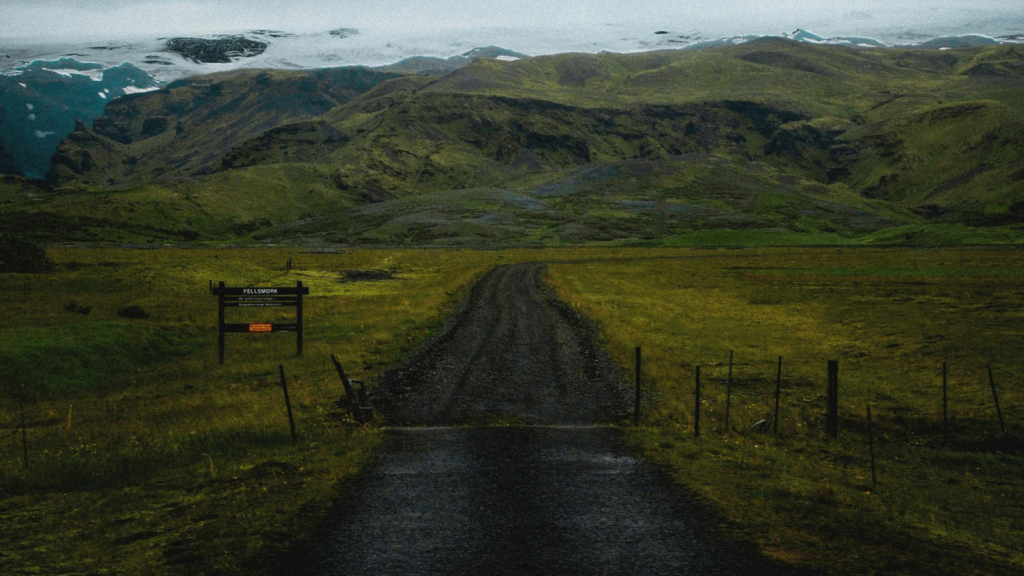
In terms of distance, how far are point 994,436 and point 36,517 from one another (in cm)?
2452

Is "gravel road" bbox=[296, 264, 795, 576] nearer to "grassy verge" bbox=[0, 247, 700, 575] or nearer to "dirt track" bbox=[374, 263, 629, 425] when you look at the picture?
"dirt track" bbox=[374, 263, 629, 425]

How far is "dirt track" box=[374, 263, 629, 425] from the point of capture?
2105cm

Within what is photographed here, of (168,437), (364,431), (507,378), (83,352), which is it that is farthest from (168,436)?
(83,352)

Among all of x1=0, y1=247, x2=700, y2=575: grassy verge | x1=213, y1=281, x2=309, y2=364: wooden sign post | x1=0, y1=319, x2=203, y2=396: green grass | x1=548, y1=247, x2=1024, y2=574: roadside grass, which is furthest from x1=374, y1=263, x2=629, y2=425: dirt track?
x1=0, y1=319, x2=203, y2=396: green grass

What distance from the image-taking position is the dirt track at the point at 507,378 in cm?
2105

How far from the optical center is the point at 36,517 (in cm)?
1244

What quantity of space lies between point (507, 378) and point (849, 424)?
11728 mm

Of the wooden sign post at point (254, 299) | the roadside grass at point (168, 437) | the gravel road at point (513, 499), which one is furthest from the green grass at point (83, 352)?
the gravel road at point (513, 499)

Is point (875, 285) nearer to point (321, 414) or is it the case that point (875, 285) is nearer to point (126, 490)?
point (321, 414)

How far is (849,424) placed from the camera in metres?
22.3

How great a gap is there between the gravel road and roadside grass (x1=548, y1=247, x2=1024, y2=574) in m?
1.15

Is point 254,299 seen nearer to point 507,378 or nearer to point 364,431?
point 507,378

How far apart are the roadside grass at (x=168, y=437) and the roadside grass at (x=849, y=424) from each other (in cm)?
817

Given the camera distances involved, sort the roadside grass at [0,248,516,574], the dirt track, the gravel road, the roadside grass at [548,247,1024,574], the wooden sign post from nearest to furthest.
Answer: the gravel road → the roadside grass at [0,248,516,574] → the roadside grass at [548,247,1024,574] → the dirt track → the wooden sign post
